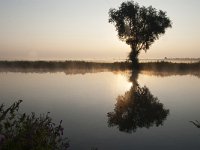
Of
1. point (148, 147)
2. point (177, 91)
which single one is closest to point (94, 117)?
point (148, 147)

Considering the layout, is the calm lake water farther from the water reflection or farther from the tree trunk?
the tree trunk

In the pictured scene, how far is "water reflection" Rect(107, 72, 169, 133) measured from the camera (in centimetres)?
1501

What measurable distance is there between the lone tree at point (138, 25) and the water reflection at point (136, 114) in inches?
2099

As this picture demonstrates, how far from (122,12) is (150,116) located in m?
60.7

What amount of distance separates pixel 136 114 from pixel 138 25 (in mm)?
59636

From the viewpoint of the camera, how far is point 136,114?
17.4m

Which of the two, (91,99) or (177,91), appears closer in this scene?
(91,99)

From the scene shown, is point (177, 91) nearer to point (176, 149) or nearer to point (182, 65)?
Answer: point (176, 149)

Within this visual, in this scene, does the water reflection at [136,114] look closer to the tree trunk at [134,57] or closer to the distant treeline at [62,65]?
the tree trunk at [134,57]

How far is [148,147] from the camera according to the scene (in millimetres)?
11211

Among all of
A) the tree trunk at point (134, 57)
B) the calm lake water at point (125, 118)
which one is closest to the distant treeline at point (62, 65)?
the tree trunk at point (134, 57)

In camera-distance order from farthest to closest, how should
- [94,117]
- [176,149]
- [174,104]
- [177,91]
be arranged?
1. [177,91]
2. [174,104]
3. [94,117]
4. [176,149]

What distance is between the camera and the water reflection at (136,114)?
49.2ft

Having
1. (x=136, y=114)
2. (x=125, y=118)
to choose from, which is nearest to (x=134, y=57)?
(x=136, y=114)
